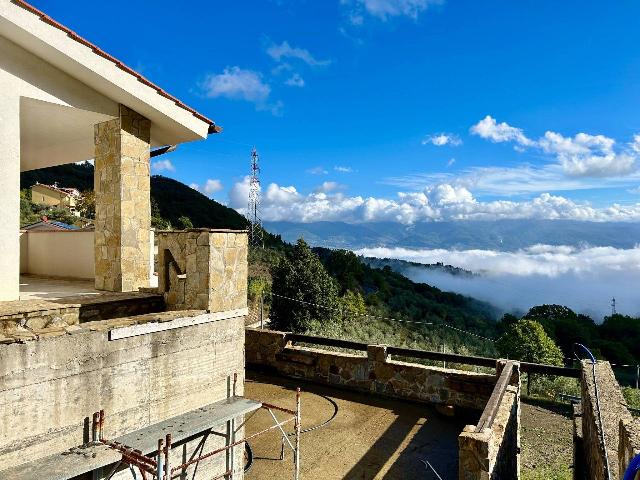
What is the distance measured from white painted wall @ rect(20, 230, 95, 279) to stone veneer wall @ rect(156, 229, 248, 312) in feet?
11.1

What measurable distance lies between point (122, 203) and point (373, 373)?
254 inches

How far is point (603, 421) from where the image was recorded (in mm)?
6035

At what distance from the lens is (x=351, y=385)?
10.5 metres

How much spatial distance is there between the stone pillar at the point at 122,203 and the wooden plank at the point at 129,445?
2571 millimetres

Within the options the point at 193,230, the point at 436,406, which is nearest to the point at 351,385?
the point at 436,406

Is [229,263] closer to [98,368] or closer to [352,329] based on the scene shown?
[98,368]

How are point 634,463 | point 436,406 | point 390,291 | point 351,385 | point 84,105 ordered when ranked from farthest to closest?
point 390,291
point 351,385
point 436,406
point 84,105
point 634,463

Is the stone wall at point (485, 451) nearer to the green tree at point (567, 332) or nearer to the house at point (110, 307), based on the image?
the house at point (110, 307)

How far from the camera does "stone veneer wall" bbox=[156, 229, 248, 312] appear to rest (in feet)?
18.2

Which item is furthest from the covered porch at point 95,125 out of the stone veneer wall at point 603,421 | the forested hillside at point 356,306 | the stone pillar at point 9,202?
the forested hillside at point 356,306

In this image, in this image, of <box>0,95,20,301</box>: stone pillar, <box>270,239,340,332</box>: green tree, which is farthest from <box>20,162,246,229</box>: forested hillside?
<box>0,95,20,301</box>: stone pillar

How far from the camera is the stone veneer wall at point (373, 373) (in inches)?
366

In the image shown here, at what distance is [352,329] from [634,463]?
19302mm

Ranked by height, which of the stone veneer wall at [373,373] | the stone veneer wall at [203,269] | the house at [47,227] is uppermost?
the house at [47,227]
